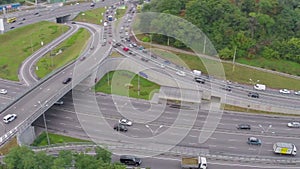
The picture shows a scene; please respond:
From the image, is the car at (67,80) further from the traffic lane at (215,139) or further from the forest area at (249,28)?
the forest area at (249,28)

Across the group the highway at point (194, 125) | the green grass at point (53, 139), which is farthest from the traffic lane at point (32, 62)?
the green grass at point (53, 139)

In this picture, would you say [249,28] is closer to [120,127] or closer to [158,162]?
[120,127]

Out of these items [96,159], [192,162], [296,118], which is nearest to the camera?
[96,159]

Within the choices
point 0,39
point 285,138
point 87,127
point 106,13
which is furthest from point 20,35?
point 285,138

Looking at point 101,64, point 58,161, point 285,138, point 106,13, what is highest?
point 106,13

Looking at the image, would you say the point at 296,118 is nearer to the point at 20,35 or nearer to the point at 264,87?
the point at 264,87

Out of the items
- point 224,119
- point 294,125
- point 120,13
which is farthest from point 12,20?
point 294,125
